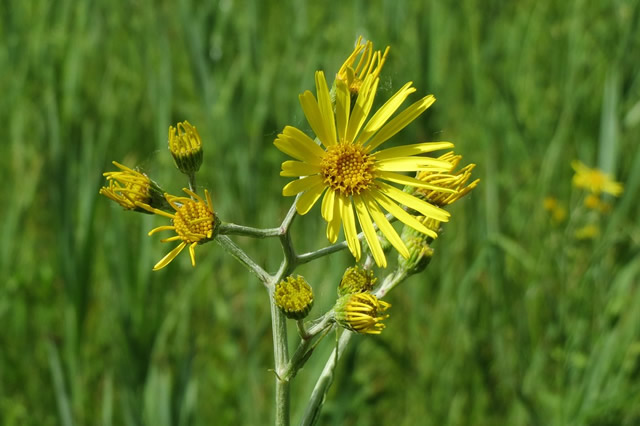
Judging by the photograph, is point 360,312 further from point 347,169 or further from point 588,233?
point 588,233

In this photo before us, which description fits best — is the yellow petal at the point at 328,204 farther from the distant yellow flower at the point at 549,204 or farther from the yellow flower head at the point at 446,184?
the distant yellow flower at the point at 549,204

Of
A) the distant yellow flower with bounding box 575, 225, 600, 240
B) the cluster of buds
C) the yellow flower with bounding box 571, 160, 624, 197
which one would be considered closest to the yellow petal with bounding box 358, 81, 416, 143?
the cluster of buds

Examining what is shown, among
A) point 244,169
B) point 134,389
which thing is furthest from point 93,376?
point 244,169

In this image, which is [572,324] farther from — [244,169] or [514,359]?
[244,169]

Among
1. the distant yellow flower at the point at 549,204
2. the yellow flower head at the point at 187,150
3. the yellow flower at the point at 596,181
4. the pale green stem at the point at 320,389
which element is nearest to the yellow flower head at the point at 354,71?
the yellow flower head at the point at 187,150

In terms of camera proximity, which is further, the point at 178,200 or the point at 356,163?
the point at 356,163

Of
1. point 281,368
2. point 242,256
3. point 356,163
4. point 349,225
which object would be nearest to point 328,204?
point 349,225

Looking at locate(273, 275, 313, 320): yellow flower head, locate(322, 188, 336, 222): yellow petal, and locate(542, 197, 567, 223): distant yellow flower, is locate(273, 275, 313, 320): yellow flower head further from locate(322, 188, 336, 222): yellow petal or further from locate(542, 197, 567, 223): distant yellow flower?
locate(542, 197, 567, 223): distant yellow flower
